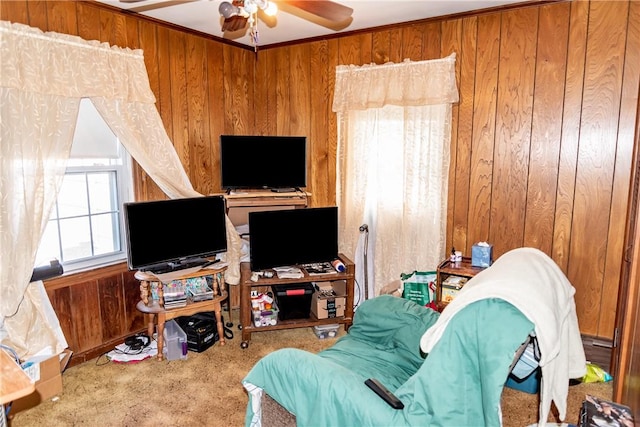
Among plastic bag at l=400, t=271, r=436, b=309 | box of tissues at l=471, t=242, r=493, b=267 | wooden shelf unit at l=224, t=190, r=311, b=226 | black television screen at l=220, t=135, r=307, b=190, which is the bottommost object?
plastic bag at l=400, t=271, r=436, b=309

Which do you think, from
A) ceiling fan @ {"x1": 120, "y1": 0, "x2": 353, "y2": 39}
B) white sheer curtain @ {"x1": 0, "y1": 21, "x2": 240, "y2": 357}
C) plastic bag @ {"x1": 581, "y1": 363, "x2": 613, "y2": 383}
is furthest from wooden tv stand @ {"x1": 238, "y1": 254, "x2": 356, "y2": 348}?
ceiling fan @ {"x1": 120, "y1": 0, "x2": 353, "y2": 39}

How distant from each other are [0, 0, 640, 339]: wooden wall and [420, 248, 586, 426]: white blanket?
137cm

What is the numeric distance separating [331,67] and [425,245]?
5.81 ft

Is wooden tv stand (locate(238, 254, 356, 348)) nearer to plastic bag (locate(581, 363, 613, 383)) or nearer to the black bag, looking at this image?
the black bag

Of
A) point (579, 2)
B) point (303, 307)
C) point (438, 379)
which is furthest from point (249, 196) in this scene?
point (579, 2)

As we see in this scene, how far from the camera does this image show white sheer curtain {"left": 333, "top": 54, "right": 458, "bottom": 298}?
3.49 meters

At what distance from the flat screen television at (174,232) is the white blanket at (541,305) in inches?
86.4

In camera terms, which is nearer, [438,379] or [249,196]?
[438,379]

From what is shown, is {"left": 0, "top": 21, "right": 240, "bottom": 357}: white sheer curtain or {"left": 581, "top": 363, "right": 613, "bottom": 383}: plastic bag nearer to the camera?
{"left": 0, "top": 21, "right": 240, "bottom": 357}: white sheer curtain

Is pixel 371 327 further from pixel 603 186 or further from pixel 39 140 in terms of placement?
pixel 39 140

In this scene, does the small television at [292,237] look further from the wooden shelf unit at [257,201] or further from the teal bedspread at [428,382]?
the teal bedspread at [428,382]

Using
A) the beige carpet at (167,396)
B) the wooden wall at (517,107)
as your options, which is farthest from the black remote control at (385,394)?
the wooden wall at (517,107)

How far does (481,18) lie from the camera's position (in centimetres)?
327

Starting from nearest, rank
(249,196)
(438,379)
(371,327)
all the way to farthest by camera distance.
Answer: (438,379)
(371,327)
(249,196)
